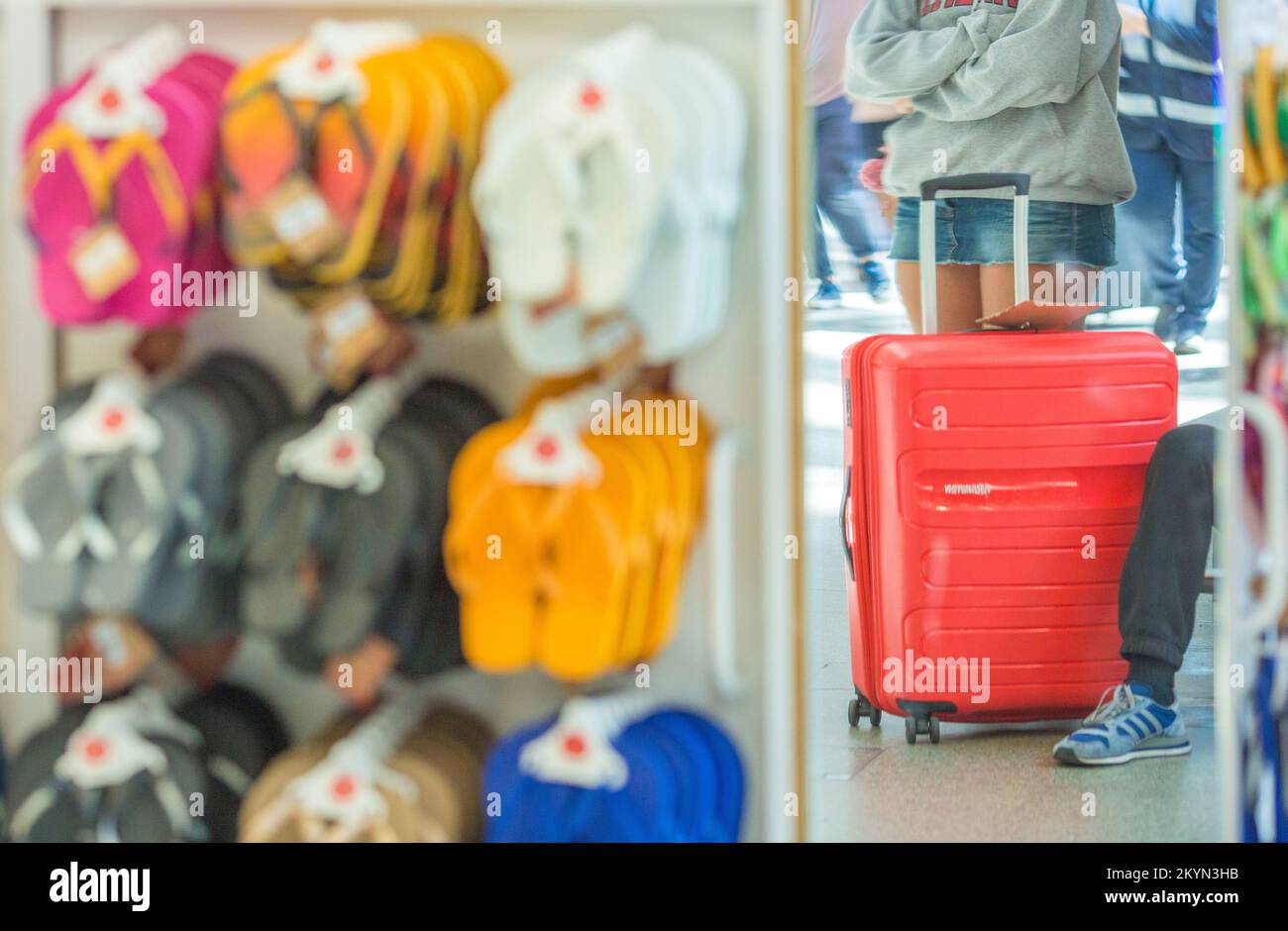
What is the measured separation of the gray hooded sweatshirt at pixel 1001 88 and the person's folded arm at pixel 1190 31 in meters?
0.07

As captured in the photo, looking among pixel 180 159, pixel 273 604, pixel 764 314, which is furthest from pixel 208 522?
pixel 764 314

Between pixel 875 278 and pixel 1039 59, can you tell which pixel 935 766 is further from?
pixel 1039 59

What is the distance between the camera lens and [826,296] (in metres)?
1.72

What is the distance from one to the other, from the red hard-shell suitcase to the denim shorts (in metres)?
0.02

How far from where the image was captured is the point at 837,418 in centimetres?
172

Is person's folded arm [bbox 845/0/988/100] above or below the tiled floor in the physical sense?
above

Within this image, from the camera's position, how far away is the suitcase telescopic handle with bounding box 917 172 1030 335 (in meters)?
1.70

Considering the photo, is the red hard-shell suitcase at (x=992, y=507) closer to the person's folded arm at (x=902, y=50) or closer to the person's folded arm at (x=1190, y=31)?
the person's folded arm at (x=902, y=50)
